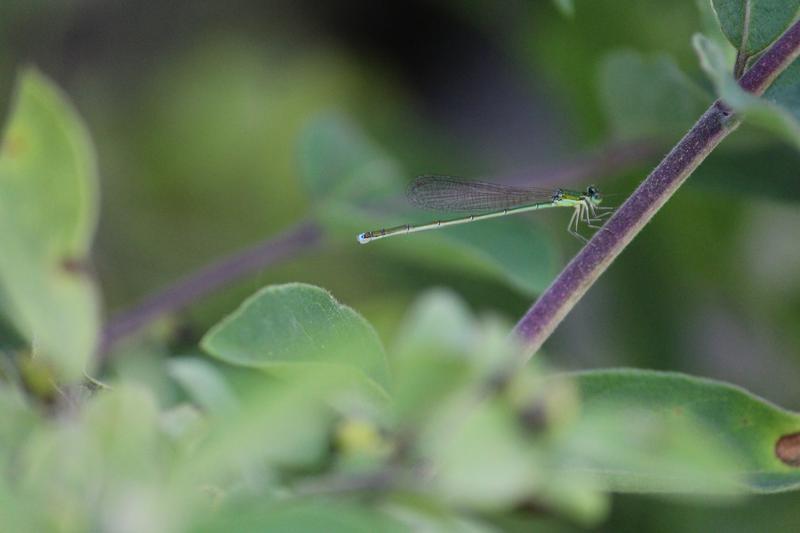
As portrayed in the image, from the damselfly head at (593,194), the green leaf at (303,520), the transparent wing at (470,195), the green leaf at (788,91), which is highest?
the damselfly head at (593,194)

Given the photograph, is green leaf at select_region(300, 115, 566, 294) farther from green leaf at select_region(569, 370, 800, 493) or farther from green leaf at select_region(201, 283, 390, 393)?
green leaf at select_region(201, 283, 390, 393)

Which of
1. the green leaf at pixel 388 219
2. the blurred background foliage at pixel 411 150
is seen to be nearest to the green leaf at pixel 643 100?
the blurred background foliage at pixel 411 150

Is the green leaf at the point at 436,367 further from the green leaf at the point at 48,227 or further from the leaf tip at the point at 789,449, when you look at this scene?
the leaf tip at the point at 789,449

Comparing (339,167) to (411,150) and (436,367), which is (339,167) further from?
(436,367)

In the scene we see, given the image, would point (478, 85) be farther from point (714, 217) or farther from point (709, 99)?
point (709, 99)

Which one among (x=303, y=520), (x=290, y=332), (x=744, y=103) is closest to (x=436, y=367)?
(x=303, y=520)

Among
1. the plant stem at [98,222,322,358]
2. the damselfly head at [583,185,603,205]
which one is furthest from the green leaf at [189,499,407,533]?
the damselfly head at [583,185,603,205]
